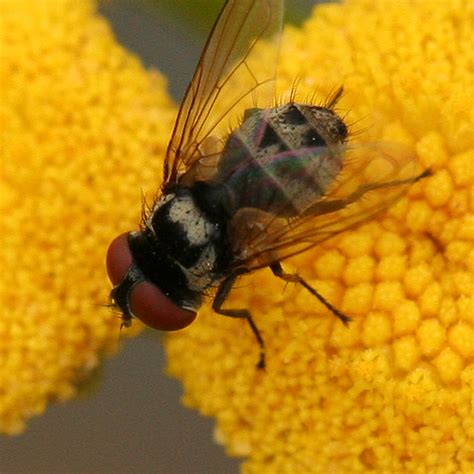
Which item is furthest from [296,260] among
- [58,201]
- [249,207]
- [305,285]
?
[58,201]

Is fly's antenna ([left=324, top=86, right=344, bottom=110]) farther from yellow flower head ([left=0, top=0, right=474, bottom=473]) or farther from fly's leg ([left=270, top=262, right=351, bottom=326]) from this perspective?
fly's leg ([left=270, top=262, right=351, bottom=326])

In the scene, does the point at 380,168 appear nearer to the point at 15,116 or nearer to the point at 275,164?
the point at 275,164

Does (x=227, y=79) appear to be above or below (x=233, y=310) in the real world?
above

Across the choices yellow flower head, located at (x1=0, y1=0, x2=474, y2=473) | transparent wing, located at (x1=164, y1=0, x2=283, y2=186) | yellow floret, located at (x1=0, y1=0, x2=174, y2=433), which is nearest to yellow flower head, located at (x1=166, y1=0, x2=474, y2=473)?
yellow flower head, located at (x1=0, y1=0, x2=474, y2=473)

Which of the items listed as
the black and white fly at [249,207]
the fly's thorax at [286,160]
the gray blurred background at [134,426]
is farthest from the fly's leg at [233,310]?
the gray blurred background at [134,426]

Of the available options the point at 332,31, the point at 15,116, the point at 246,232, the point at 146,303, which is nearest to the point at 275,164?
the point at 246,232

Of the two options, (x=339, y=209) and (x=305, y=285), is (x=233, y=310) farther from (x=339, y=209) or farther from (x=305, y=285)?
(x=339, y=209)

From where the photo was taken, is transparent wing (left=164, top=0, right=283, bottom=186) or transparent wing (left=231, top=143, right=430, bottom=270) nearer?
transparent wing (left=231, top=143, right=430, bottom=270)
